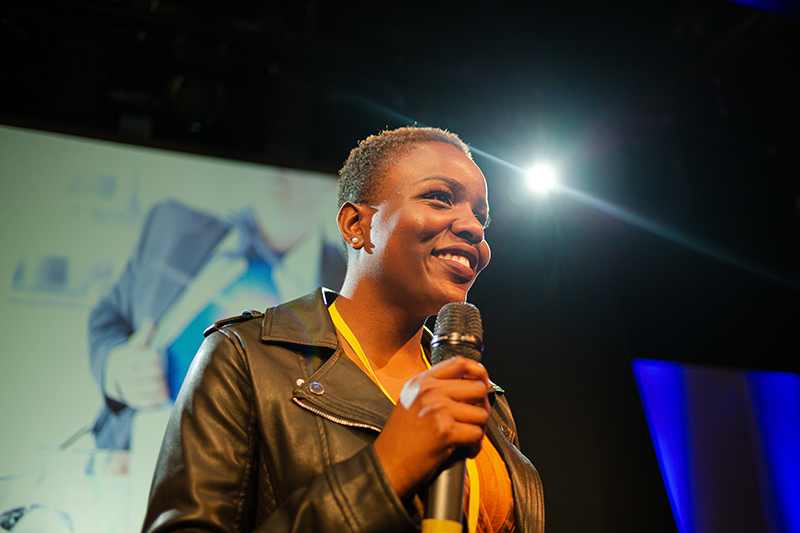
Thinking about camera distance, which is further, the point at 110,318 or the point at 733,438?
the point at 733,438

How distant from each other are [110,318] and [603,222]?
2.92 m

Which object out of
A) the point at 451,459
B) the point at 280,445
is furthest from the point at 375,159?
the point at 451,459

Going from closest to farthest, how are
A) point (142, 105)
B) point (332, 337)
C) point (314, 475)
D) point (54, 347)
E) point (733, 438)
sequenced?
point (314, 475) < point (332, 337) < point (54, 347) < point (733, 438) < point (142, 105)

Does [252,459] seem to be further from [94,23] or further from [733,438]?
[94,23]

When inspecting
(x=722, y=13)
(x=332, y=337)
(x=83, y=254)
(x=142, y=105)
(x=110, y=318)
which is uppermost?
(x=722, y=13)

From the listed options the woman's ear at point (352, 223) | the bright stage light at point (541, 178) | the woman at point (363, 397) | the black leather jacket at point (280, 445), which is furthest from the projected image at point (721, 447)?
the woman's ear at point (352, 223)

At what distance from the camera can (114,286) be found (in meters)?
2.60

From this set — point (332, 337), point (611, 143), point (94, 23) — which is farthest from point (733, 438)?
point (94, 23)

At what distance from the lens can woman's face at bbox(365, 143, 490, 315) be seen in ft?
4.83

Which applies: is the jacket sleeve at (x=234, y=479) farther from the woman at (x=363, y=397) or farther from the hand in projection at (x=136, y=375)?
the hand in projection at (x=136, y=375)

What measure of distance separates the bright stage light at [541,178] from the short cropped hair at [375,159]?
1731 millimetres

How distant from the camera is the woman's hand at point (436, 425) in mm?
990

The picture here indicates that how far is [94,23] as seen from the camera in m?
3.46

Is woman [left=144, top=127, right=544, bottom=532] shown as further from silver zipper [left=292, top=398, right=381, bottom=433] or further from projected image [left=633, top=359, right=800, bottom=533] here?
projected image [left=633, top=359, right=800, bottom=533]
